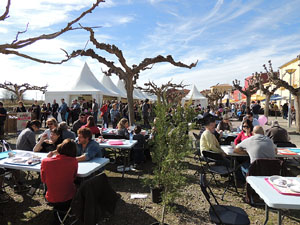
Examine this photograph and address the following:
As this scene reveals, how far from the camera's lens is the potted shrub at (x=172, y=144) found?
255 centimetres

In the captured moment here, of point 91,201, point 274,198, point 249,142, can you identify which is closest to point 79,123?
point 91,201

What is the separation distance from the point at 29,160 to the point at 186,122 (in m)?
2.53

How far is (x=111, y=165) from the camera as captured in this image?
578 centimetres

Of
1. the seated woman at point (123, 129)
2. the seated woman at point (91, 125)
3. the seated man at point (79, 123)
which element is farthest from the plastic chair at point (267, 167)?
the seated man at point (79, 123)

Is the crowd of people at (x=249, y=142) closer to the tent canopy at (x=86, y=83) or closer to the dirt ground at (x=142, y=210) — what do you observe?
the dirt ground at (x=142, y=210)

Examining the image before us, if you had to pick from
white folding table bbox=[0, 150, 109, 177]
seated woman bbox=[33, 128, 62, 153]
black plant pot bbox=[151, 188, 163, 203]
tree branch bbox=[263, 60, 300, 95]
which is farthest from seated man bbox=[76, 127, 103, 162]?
tree branch bbox=[263, 60, 300, 95]

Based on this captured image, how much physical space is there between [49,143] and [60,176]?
207 centimetres

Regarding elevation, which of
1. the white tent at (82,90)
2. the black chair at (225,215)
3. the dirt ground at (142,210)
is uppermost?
the white tent at (82,90)

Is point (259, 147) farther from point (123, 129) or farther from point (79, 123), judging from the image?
point (79, 123)

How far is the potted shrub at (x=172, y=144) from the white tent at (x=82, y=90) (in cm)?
1326

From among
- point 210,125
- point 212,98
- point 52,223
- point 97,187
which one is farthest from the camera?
point 212,98

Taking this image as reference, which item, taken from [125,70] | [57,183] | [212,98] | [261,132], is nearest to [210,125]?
[261,132]

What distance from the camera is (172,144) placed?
256 cm

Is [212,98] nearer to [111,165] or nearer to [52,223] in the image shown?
[111,165]
